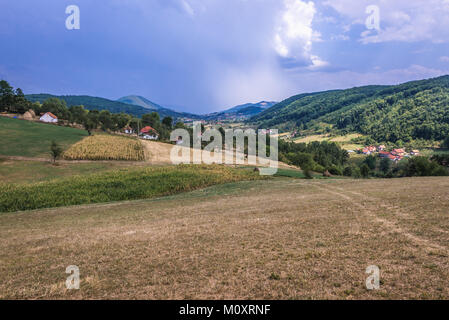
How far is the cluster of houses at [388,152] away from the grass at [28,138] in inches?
6222

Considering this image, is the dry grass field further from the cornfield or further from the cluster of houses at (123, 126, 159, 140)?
the cluster of houses at (123, 126, 159, 140)

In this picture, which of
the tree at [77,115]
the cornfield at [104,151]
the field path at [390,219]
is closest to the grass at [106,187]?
the cornfield at [104,151]

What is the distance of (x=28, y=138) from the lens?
67.9 metres

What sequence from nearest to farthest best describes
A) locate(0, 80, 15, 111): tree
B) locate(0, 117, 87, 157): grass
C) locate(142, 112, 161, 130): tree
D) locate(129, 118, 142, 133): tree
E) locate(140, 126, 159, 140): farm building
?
locate(0, 117, 87, 157): grass, locate(0, 80, 15, 111): tree, locate(140, 126, 159, 140): farm building, locate(129, 118, 142, 133): tree, locate(142, 112, 161, 130): tree

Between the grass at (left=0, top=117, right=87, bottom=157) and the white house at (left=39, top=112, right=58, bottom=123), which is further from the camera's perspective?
the white house at (left=39, top=112, right=58, bottom=123)

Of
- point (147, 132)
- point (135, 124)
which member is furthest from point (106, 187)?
point (135, 124)

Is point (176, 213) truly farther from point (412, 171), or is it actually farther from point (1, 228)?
Answer: point (412, 171)

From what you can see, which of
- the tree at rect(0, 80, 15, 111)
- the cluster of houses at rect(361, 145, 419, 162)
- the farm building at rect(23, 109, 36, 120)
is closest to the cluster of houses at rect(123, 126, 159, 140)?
the farm building at rect(23, 109, 36, 120)

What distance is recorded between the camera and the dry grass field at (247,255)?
665cm

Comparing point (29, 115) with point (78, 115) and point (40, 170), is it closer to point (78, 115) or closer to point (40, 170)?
point (78, 115)

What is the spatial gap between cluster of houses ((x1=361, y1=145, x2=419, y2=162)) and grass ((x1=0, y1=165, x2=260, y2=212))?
132714 millimetres

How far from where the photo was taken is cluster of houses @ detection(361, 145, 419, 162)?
137 meters

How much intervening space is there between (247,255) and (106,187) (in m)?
31.2

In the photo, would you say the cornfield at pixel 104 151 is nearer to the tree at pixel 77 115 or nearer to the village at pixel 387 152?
the tree at pixel 77 115
